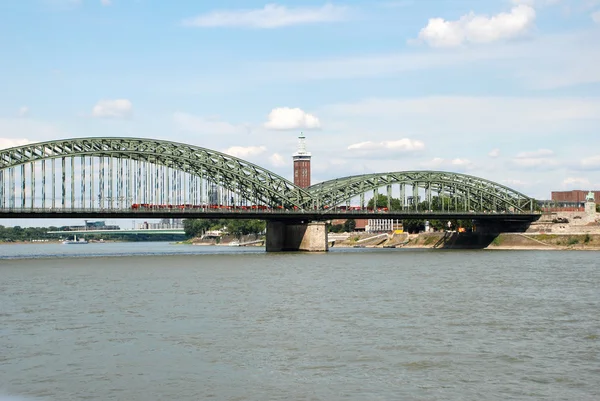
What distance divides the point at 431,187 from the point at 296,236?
2687cm

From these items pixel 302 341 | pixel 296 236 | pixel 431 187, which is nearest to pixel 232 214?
pixel 296 236

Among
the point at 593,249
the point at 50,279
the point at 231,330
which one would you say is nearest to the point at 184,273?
the point at 50,279

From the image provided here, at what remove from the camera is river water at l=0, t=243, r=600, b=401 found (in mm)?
25750

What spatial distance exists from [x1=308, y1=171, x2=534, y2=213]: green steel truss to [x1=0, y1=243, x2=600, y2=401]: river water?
263 feet

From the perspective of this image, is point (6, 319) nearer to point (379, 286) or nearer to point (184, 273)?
point (379, 286)

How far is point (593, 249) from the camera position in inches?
5167

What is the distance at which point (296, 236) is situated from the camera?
13612cm

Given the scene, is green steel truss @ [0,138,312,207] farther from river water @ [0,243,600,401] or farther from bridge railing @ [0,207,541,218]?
river water @ [0,243,600,401]

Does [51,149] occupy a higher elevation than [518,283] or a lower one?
higher

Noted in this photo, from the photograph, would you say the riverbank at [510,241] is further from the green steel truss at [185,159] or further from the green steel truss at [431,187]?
the green steel truss at [185,159]

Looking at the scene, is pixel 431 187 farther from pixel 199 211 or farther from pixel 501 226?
pixel 199 211

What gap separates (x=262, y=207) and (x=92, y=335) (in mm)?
97079

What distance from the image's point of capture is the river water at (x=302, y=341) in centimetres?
2575

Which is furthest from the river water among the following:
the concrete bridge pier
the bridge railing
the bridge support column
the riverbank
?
the concrete bridge pier
